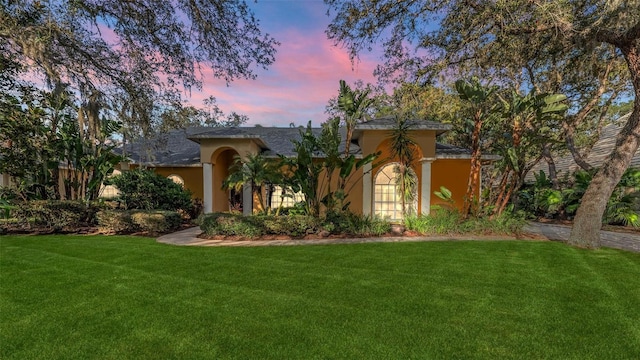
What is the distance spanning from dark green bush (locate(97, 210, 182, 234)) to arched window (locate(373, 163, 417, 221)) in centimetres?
888

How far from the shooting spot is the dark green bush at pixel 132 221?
1148 centimetres

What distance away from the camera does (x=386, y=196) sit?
14844 millimetres

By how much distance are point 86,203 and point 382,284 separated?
40.0 ft

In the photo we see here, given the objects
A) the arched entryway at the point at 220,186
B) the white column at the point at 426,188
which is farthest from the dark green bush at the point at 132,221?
the white column at the point at 426,188

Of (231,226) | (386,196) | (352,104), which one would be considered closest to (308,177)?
(352,104)

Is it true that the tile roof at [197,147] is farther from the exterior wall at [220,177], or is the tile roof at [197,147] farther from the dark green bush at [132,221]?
the dark green bush at [132,221]

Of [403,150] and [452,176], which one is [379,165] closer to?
[403,150]

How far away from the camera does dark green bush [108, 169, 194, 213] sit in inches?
532

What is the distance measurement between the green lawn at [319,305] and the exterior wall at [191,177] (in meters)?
9.09

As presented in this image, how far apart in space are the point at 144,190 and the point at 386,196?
417 inches

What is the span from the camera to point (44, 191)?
12617 millimetres

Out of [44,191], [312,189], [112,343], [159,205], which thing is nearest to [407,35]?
[312,189]

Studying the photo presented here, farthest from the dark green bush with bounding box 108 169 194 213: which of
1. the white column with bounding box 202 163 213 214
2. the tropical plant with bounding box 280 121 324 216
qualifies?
the tropical plant with bounding box 280 121 324 216

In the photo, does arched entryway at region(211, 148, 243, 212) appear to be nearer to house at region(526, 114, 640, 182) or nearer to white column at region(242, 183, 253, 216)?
white column at region(242, 183, 253, 216)
